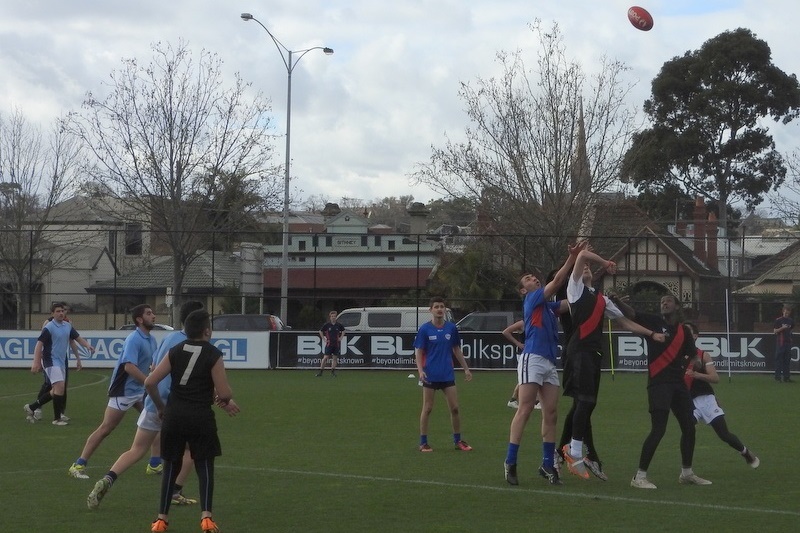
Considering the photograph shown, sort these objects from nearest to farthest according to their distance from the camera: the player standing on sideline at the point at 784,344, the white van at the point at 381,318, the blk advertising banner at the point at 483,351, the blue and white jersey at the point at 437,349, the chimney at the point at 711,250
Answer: the blue and white jersey at the point at 437,349 → the player standing on sideline at the point at 784,344 → the blk advertising banner at the point at 483,351 → the white van at the point at 381,318 → the chimney at the point at 711,250

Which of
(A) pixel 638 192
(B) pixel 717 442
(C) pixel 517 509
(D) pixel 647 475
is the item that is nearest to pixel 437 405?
(B) pixel 717 442

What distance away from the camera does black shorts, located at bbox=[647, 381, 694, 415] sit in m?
9.86

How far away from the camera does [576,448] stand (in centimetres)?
1011

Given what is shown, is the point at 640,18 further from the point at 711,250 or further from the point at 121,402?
the point at 711,250

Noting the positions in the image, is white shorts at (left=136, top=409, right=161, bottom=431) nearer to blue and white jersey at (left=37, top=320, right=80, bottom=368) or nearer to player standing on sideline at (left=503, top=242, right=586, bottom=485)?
player standing on sideline at (left=503, top=242, right=586, bottom=485)

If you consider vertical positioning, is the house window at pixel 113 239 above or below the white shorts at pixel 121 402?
above

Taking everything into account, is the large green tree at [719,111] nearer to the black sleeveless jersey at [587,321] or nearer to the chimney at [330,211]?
the chimney at [330,211]

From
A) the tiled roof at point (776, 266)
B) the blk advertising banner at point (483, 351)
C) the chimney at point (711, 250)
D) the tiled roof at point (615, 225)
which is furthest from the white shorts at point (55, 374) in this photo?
the tiled roof at point (776, 266)

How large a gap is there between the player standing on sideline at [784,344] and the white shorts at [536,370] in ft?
59.8

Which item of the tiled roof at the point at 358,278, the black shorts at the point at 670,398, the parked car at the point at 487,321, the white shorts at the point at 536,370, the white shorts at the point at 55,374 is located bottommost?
the white shorts at the point at 55,374

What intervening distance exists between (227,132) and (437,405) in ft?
74.3

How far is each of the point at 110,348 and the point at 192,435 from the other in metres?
24.8

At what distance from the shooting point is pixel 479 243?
44000 mm

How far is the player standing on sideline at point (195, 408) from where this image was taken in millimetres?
7750
